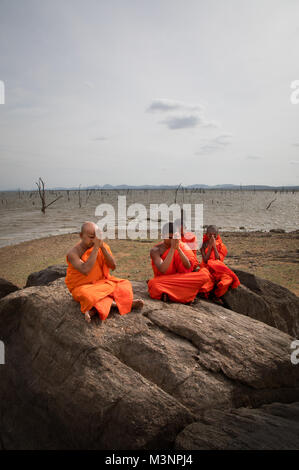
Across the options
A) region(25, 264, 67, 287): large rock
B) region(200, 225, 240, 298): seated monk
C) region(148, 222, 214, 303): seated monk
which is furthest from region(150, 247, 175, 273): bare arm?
region(25, 264, 67, 287): large rock

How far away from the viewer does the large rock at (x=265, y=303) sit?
501cm

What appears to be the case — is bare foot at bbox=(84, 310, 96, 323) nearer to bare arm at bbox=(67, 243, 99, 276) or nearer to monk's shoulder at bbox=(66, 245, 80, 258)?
bare arm at bbox=(67, 243, 99, 276)

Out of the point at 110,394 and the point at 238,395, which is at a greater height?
the point at 110,394

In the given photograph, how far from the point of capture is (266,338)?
3.82m

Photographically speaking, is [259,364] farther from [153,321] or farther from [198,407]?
[153,321]

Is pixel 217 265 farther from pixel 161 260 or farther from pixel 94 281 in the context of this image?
pixel 94 281

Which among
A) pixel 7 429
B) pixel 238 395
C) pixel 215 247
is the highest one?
pixel 215 247

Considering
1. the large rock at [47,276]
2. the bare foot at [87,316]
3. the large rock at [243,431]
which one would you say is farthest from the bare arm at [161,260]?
the large rock at [47,276]

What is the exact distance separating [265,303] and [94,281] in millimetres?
3228

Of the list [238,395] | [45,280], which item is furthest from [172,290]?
[45,280]

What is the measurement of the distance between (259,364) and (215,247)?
257 centimetres

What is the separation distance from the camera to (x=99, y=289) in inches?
146

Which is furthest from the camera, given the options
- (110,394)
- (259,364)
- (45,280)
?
(45,280)
